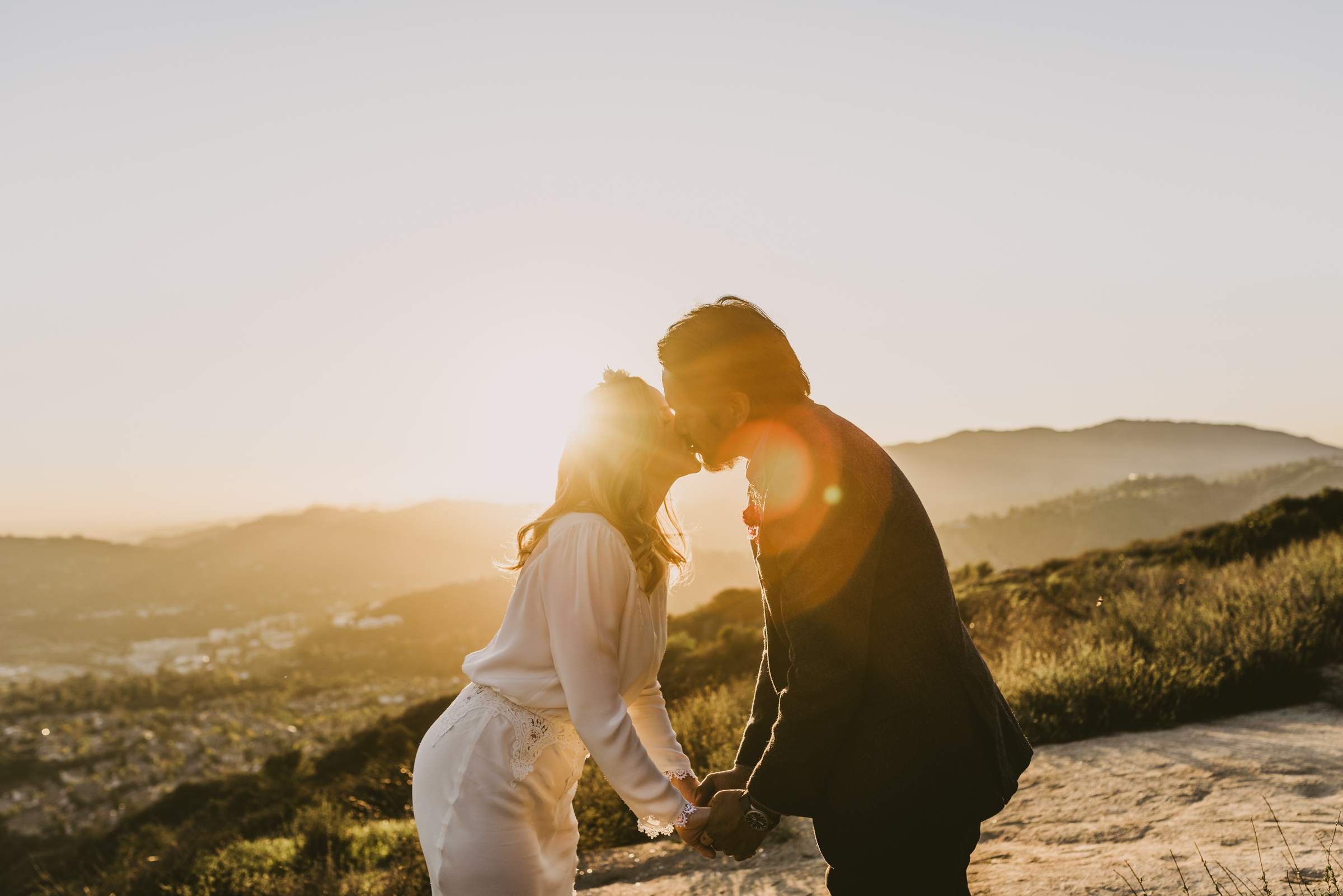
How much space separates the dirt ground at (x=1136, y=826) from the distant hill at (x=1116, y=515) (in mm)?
26811

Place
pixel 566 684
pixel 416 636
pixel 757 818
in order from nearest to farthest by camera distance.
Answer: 1. pixel 566 684
2. pixel 757 818
3. pixel 416 636

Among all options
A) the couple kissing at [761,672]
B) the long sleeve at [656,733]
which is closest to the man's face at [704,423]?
the couple kissing at [761,672]

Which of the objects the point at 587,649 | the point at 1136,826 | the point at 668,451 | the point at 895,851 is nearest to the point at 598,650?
the point at 587,649

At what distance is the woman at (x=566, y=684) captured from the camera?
190 centimetres

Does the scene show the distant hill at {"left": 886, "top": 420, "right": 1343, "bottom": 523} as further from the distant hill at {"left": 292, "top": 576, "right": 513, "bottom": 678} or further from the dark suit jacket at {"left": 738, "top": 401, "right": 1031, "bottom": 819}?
the dark suit jacket at {"left": 738, "top": 401, "right": 1031, "bottom": 819}

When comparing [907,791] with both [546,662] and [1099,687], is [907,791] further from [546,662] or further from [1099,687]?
[1099,687]

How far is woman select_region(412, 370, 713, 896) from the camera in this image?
1.90m

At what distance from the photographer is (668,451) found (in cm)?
216

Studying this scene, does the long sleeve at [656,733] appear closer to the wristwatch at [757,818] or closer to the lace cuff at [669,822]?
the lace cuff at [669,822]

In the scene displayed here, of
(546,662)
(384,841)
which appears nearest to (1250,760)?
(546,662)

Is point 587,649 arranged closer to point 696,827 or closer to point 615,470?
point 615,470

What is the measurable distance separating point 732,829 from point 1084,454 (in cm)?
10821

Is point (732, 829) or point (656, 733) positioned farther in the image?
point (656, 733)

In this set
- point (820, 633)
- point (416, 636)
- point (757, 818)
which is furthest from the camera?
point (416, 636)
